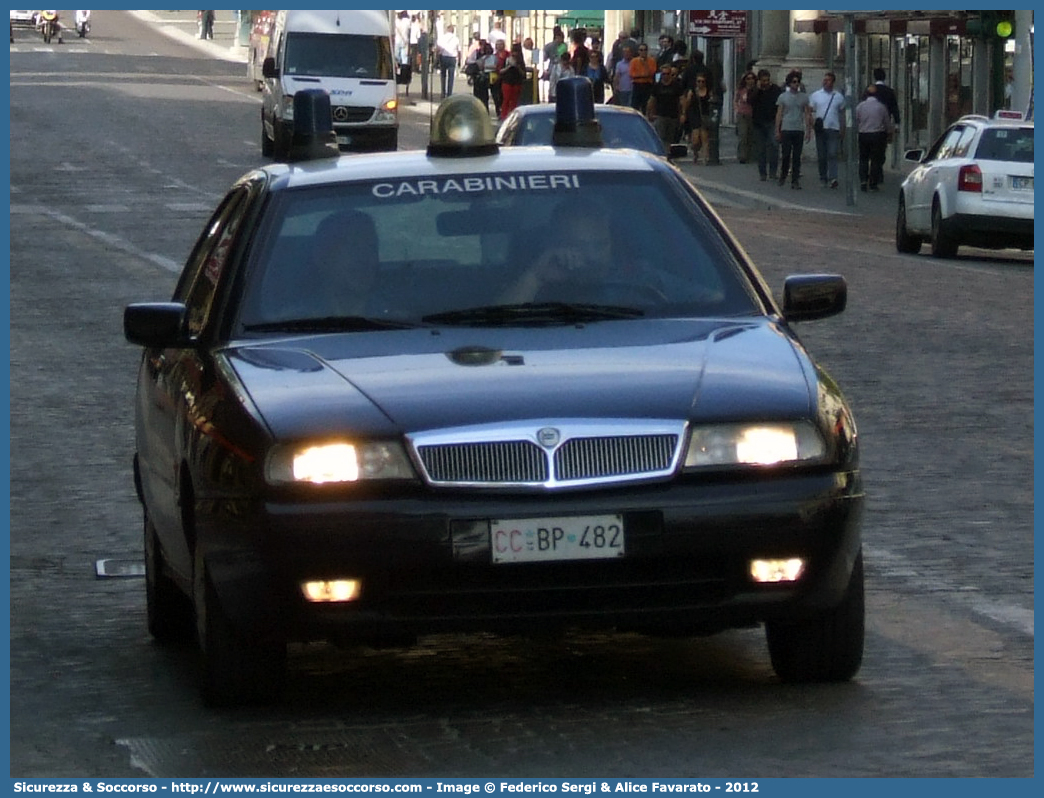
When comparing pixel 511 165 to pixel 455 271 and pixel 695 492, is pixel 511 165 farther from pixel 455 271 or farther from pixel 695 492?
pixel 695 492

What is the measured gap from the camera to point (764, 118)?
4238cm

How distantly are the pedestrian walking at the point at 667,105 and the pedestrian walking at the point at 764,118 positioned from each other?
3063mm

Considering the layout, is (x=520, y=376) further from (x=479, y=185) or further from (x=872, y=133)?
(x=872, y=133)

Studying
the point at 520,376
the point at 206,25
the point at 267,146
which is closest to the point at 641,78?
the point at 267,146

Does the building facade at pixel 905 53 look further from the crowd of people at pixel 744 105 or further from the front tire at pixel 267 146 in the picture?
the front tire at pixel 267 146

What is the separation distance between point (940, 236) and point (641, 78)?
19623mm

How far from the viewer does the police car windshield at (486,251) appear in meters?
7.40

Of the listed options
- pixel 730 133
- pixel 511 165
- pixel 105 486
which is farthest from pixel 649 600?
pixel 730 133

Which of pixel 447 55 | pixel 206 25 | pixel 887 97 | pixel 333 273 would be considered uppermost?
pixel 333 273

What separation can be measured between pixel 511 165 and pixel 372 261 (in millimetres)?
607

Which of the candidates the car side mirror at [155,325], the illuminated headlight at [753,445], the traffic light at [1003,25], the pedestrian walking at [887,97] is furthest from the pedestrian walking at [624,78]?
the illuminated headlight at [753,445]

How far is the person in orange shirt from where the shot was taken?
4769cm

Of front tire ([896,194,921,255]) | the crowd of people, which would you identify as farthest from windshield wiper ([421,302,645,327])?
the crowd of people

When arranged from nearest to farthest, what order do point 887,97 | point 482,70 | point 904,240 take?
1. point 904,240
2. point 887,97
3. point 482,70
